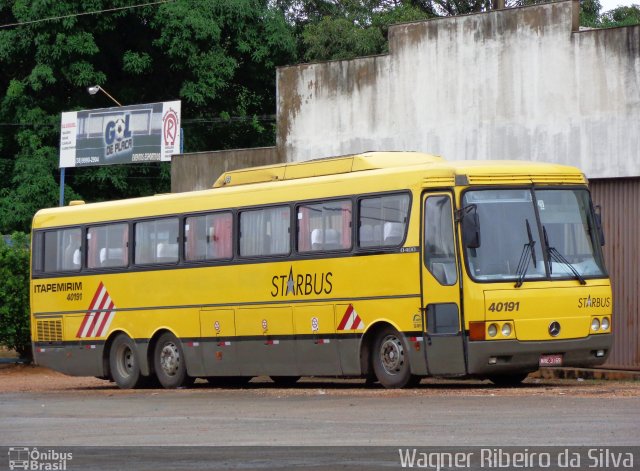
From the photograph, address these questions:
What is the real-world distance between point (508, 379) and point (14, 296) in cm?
1648

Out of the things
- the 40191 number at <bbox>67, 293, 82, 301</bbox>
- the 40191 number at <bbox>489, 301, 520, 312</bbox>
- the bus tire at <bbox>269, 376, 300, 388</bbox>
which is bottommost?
the bus tire at <bbox>269, 376, 300, 388</bbox>

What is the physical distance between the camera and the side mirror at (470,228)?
19.3m

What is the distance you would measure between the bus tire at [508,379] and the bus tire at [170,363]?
214 inches

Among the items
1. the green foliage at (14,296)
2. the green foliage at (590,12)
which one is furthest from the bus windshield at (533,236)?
the green foliage at (590,12)

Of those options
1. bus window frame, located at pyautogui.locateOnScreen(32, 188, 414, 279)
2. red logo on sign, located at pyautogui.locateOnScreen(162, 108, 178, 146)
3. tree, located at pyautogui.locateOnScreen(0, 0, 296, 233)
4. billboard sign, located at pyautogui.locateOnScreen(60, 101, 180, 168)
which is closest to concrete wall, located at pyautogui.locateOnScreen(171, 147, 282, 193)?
bus window frame, located at pyautogui.locateOnScreen(32, 188, 414, 279)

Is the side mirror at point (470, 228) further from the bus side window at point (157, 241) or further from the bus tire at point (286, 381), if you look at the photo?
the bus side window at point (157, 241)

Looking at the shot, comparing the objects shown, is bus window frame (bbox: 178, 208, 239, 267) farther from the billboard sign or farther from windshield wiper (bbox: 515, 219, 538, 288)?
the billboard sign

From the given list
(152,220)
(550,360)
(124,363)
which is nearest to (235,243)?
(152,220)

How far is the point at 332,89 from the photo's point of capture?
2967cm

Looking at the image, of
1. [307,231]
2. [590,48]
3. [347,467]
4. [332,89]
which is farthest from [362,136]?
[347,467]

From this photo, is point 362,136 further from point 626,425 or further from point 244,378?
point 626,425

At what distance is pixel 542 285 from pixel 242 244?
18.0 feet

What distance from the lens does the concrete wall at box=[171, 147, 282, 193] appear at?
Result: 1239 inches

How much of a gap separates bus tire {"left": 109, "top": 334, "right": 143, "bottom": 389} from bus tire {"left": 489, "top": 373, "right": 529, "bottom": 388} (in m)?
6.60
